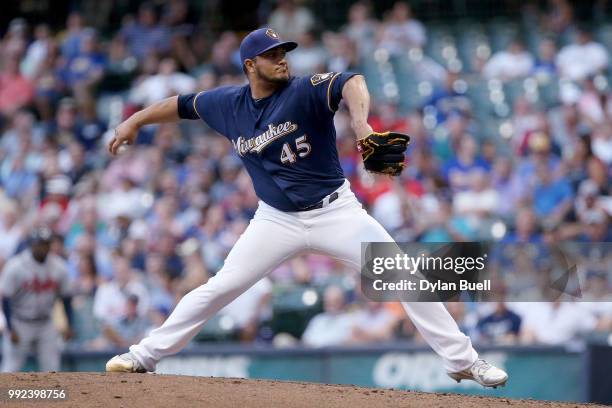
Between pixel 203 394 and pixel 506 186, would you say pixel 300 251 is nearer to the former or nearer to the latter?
pixel 203 394

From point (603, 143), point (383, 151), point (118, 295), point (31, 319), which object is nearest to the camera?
point (383, 151)

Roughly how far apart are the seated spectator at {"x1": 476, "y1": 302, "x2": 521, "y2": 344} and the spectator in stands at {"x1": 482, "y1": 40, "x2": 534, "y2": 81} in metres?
4.03

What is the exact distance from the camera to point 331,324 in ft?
32.6

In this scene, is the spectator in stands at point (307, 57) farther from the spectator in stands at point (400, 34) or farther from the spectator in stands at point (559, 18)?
the spectator in stands at point (559, 18)

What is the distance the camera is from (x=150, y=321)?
10.2 metres

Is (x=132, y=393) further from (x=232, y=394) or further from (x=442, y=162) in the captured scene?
(x=442, y=162)

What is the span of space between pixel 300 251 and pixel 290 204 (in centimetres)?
27

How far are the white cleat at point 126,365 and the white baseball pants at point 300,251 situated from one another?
0.88 feet

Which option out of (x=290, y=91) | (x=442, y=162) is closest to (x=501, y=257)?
(x=442, y=162)

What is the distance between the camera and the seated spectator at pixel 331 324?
387 inches

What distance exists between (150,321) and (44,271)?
1136 mm

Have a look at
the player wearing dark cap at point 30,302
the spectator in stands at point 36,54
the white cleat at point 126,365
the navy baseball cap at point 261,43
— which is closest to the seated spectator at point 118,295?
the player wearing dark cap at point 30,302

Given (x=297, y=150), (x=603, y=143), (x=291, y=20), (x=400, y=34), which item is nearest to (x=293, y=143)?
(x=297, y=150)

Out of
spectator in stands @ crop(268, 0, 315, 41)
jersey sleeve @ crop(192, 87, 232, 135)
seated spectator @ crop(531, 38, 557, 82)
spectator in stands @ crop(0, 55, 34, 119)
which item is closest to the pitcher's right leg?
jersey sleeve @ crop(192, 87, 232, 135)
